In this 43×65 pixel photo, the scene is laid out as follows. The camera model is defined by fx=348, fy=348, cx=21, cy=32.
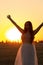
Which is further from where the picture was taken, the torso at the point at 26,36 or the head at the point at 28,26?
the torso at the point at 26,36

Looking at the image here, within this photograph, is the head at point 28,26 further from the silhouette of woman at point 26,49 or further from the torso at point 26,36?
Result: the torso at point 26,36

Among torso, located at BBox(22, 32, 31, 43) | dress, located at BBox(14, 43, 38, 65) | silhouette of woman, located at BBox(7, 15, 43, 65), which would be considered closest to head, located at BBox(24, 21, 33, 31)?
silhouette of woman, located at BBox(7, 15, 43, 65)

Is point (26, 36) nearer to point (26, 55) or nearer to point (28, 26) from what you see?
point (28, 26)

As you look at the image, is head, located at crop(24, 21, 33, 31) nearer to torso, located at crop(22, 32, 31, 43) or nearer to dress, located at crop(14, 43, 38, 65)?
torso, located at crop(22, 32, 31, 43)

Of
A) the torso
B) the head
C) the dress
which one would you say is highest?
the head

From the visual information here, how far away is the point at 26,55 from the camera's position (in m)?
8.79

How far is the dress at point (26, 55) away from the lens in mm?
8735

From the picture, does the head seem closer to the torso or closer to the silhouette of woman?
the silhouette of woman

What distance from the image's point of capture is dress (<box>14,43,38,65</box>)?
8735mm

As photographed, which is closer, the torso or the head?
the head

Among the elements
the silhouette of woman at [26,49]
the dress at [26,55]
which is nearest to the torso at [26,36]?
the silhouette of woman at [26,49]

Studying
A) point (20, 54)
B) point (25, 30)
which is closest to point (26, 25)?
point (25, 30)

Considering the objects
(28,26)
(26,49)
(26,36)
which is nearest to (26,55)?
(26,49)

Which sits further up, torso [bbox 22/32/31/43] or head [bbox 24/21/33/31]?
head [bbox 24/21/33/31]
